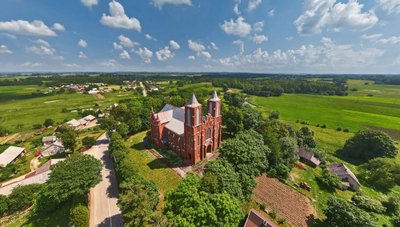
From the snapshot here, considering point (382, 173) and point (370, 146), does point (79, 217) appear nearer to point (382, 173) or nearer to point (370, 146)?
point (382, 173)

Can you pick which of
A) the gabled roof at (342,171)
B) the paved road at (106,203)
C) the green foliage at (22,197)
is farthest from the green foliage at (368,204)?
the green foliage at (22,197)

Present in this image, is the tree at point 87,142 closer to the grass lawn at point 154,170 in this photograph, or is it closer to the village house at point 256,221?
the grass lawn at point 154,170

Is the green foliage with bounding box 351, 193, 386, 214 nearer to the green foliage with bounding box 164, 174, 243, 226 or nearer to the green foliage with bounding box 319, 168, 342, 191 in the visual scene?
the green foliage with bounding box 319, 168, 342, 191

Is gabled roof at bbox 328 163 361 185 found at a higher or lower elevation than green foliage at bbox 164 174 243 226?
lower

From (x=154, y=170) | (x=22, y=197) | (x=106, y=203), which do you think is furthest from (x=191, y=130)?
(x=22, y=197)

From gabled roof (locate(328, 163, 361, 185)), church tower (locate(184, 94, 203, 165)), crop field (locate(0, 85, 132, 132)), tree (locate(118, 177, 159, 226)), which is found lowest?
crop field (locate(0, 85, 132, 132))

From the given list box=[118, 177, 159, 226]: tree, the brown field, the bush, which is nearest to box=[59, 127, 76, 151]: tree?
the bush

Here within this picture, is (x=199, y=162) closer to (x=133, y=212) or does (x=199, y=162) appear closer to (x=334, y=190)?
(x=133, y=212)
